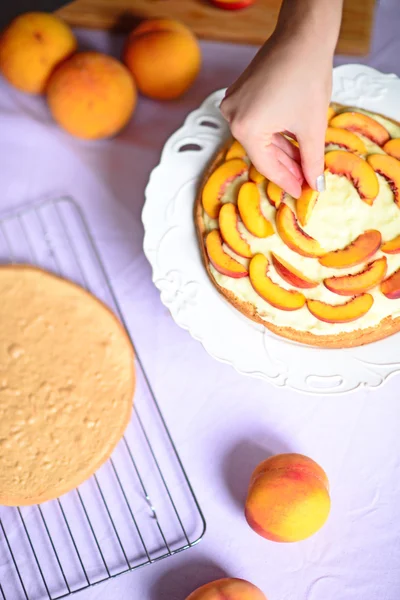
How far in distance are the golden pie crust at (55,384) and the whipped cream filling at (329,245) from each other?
35cm

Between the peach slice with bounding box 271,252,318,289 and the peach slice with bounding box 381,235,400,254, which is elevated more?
the peach slice with bounding box 381,235,400,254

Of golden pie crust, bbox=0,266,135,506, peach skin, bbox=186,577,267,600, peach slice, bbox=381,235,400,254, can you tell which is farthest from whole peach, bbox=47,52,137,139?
peach skin, bbox=186,577,267,600

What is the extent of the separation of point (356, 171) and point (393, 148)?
12 cm

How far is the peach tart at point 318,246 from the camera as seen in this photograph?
1515mm

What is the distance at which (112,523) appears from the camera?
1.57 metres

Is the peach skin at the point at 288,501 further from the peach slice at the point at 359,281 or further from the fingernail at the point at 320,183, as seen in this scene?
the fingernail at the point at 320,183

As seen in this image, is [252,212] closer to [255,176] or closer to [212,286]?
[255,176]

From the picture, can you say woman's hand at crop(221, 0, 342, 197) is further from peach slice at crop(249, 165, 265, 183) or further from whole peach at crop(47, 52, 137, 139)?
whole peach at crop(47, 52, 137, 139)

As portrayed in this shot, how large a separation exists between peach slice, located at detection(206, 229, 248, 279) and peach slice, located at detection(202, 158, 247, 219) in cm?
6

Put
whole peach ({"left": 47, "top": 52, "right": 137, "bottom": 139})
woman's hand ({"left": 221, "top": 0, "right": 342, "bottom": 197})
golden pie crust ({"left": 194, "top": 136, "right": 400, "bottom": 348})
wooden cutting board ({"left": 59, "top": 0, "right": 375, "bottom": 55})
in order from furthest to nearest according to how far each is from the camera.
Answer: wooden cutting board ({"left": 59, "top": 0, "right": 375, "bottom": 55}) < whole peach ({"left": 47, "top": 52, "right": 137, "bottom": 139}) < golden pie crust ({"left": 194, "top": 136, "right": 400, "bottom": 348}) < woman's hand ({"left": 221, "top": 0, "right": 342, "bottom": 197})

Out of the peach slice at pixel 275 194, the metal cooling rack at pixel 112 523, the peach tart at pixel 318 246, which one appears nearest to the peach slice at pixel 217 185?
the peach tart at pixel 318 246

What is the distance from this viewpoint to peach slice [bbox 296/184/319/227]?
153cm

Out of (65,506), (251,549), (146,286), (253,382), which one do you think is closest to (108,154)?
(146,286)

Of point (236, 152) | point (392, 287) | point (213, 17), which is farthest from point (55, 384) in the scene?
point (213, 17)
